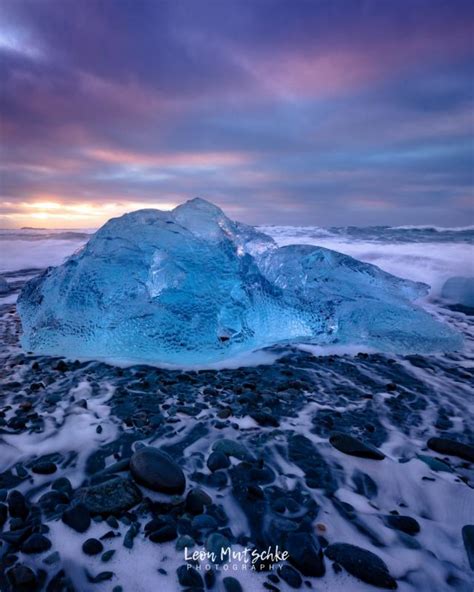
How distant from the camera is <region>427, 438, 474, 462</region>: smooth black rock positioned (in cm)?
237

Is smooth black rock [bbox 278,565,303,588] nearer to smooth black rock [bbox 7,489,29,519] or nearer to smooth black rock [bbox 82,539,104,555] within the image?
smooth black rock [bbox 82,539,104,555]

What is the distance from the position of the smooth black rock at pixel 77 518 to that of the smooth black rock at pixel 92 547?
0.09m

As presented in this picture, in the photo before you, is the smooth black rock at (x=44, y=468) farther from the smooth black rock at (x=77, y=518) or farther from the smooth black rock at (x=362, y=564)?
the smooth black rock at (x=362, y=564)

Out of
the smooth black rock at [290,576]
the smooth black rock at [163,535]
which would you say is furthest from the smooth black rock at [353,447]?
the smooth black rock at [163,535]

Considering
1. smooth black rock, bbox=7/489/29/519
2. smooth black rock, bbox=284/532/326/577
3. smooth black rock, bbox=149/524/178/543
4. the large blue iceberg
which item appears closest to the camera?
smooth black rock, bbox=284/532/326/577

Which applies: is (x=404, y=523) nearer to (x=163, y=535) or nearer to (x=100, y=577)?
(x=163, y=535)

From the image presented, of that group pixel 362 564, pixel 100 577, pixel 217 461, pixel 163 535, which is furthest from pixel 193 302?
pixel 362 564

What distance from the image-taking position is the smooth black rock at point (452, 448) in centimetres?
237

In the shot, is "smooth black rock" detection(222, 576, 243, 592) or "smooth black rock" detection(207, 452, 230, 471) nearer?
"smooth black rock" detection(222, 576, 243, 592)

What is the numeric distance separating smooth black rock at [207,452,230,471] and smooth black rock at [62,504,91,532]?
72 cm

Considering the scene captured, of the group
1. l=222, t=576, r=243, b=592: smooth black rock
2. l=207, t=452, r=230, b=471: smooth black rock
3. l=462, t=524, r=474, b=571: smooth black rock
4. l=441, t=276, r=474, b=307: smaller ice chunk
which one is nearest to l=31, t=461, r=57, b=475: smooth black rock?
l=207, t=452, r=230, b=471: smooth black rock

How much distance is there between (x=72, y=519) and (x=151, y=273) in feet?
10.3

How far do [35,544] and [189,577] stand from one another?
701mm

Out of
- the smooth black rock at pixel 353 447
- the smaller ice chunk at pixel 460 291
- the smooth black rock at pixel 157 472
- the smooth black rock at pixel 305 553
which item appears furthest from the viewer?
the smaller ice chunk at pixel 460 291
